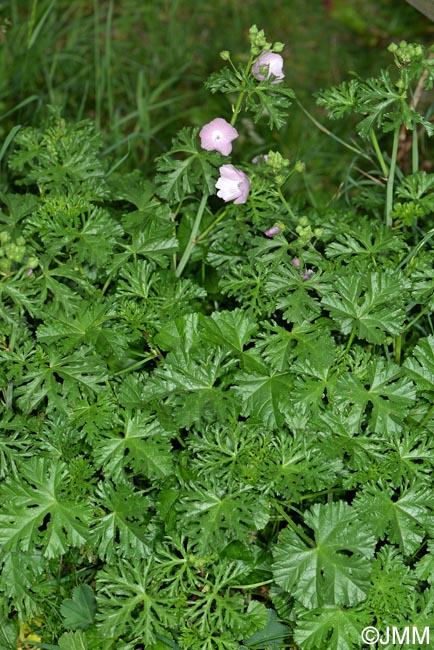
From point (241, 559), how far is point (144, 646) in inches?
12.7

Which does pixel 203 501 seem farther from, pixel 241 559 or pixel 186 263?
pixel 186 263

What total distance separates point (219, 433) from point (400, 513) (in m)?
0.48

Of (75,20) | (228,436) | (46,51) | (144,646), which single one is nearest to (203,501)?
(228,436)

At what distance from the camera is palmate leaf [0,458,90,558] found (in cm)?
209

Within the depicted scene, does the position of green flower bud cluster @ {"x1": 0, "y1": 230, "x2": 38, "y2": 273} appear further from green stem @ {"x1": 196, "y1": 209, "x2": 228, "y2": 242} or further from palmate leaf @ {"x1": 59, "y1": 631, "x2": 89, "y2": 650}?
palmate leaf @ {"x1": 59, "y1": 631, "x2": 89, "y2": 650}

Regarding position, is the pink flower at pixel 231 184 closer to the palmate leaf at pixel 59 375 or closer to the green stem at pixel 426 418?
the palmate leaf at pixel 59 375

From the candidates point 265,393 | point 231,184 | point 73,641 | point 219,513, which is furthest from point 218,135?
point 73,641

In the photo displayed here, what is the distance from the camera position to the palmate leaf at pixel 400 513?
209 cm

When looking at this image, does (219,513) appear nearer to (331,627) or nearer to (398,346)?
(331,627)

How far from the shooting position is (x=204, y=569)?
2188 millimetres

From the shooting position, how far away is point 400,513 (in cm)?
211

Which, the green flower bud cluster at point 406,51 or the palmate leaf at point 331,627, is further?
the green flower bud cluster at point 406,51

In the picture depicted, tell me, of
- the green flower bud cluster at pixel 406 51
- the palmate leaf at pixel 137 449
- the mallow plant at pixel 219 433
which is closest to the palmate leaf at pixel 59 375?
the mallow plant at pixel 219 433

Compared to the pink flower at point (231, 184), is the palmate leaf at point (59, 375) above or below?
below
